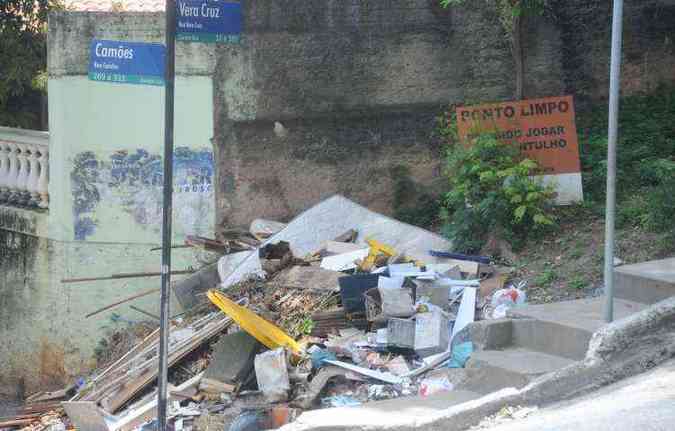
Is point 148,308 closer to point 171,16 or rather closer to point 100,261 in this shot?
point 100,261

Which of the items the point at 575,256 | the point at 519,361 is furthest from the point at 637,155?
the point at 519,361

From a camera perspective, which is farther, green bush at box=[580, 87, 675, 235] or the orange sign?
the orange sign

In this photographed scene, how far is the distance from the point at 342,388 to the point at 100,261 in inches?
159

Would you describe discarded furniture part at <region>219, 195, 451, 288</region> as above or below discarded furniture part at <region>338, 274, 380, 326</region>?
above

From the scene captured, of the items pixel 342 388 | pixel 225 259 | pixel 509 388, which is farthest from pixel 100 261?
pixel 509 388

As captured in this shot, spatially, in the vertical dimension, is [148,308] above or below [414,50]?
below

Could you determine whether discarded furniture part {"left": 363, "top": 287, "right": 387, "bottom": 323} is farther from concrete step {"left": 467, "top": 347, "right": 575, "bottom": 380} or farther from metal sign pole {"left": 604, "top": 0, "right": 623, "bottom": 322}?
metal sign pole {"left": 604, "top": 0, "right": 623, "bottom": 322}

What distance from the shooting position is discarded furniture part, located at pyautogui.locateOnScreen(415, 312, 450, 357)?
7699 mm

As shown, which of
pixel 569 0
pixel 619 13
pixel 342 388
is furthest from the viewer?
pixel 569 0

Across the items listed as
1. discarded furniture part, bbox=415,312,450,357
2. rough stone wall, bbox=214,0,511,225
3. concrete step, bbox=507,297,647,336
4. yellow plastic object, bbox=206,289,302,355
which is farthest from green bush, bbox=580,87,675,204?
yellow plastic object, bbox=206,289,302,355

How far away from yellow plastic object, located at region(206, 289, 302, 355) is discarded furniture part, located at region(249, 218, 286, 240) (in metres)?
2.29

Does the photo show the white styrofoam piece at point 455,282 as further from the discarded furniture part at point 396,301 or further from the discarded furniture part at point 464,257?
the discarded furniture part at point 464,257

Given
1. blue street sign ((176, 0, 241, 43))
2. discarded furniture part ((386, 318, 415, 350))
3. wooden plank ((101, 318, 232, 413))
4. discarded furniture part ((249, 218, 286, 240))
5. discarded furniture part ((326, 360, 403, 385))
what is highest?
blue street sign ((176, 0, 241, 43))

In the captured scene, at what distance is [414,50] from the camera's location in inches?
434
